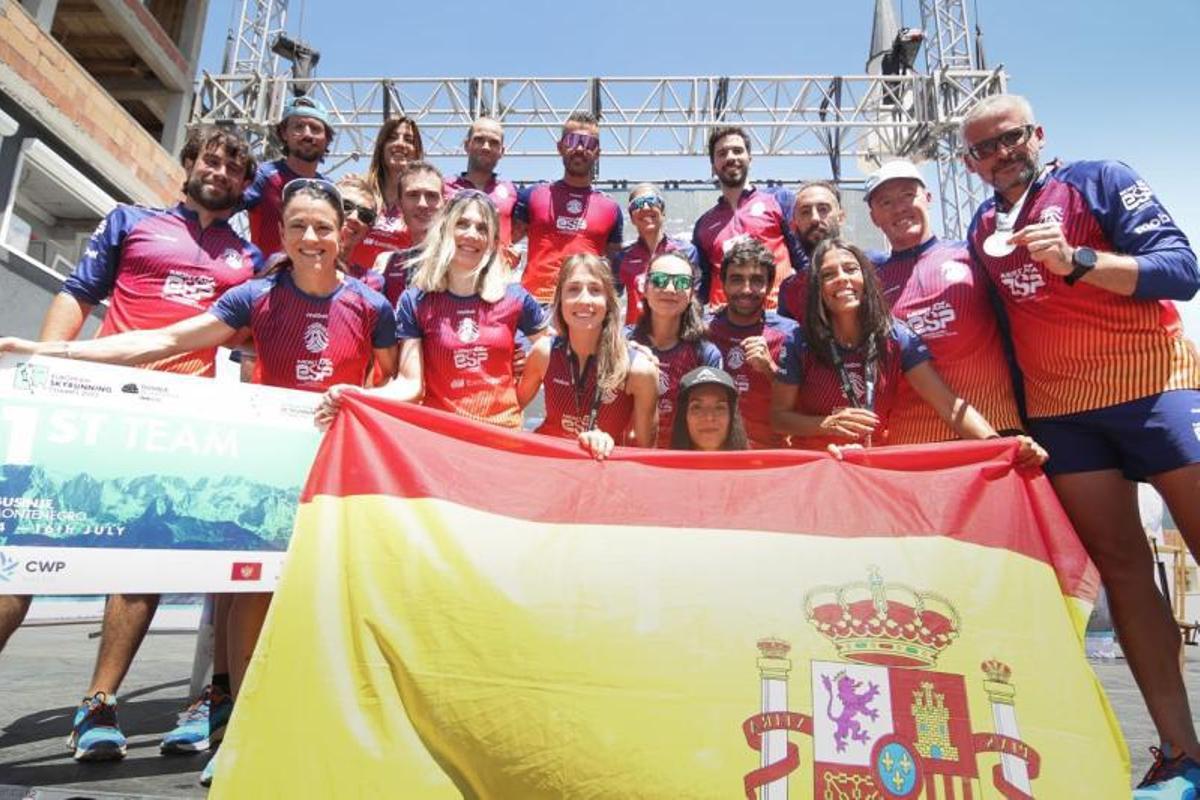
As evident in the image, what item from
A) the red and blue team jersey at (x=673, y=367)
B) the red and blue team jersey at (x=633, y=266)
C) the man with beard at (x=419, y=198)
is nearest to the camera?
the red and blue team jersey at (x=673, y=367)

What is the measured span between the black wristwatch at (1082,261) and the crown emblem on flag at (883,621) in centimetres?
136

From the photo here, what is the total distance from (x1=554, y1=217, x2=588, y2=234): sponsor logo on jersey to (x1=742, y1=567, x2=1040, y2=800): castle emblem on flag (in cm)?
368

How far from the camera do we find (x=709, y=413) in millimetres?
3410

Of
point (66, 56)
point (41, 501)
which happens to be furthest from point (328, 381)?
point (66, 56)

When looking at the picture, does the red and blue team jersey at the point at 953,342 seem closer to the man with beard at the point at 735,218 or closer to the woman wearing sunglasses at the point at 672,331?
the woman wearing sunglasses at the point at 672,331

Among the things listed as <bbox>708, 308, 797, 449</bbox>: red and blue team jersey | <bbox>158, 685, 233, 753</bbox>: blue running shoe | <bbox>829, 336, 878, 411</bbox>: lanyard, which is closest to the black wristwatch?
<bbox>829, 336, 878, 411</bbox>: lanyard

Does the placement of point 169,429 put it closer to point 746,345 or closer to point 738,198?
point 746,345

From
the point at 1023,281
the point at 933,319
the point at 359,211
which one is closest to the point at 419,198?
the point at 359,211

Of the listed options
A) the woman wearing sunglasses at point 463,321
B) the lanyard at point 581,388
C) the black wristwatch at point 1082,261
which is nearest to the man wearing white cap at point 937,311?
the black wristwatch at point 1082,261

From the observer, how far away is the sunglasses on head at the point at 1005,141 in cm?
317

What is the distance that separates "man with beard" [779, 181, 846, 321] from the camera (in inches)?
171

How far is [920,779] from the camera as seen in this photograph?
2.08m

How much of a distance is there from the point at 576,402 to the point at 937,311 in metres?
1.68

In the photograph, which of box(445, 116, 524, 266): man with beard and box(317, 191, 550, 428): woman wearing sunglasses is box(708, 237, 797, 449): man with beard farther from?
box(445, 116, 524, 266): man with beard
